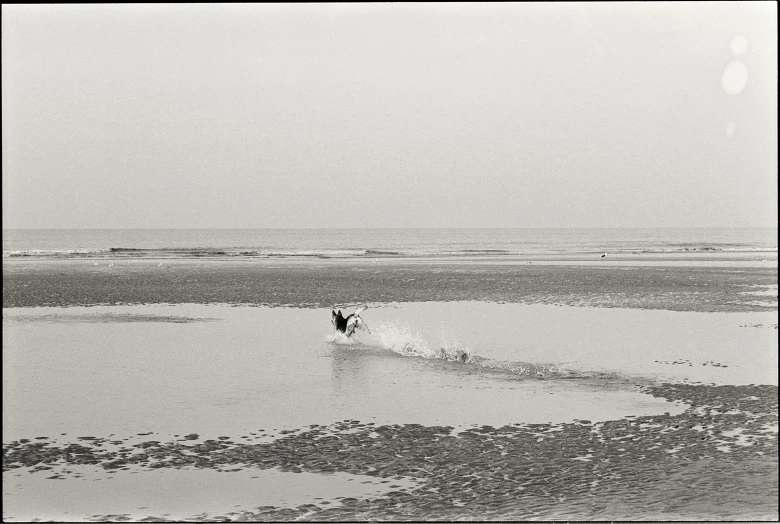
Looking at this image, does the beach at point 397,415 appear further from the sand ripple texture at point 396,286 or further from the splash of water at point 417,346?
the sand ripple texture at point 396,286

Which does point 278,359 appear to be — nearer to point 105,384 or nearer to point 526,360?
point 105,384

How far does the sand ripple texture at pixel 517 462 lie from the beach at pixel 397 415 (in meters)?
0.03

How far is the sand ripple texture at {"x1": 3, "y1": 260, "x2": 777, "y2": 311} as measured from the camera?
28.5 meters

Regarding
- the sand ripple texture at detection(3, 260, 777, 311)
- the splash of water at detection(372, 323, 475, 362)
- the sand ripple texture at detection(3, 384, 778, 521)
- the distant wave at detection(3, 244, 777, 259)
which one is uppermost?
the distant wave at detection(3, 244, 777, 259)

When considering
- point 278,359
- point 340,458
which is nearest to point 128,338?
point 278,359

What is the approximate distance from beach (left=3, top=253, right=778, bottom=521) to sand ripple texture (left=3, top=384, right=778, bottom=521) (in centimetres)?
3

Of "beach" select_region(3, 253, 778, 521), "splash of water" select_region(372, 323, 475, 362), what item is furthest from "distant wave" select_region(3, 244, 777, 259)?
"splash of water" select_region(372, 323, 475, 362)

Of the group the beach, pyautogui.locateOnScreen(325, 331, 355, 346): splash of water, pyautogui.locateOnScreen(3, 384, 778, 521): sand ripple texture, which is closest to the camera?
pyautogui.locateOnScreen(3, 384, 778, 521): sand ripple texture

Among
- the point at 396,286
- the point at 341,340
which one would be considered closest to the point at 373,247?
the point at 396,286

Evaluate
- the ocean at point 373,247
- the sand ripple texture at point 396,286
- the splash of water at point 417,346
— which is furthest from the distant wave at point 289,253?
the splash of water at point 417,346

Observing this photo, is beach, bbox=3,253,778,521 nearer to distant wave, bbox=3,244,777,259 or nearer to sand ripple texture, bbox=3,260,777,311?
sand ripple texture, bbox=3,260,777,311

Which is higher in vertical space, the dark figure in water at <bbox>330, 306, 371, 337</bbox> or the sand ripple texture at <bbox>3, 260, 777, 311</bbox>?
the sand ripple texture at <bbox>3, 260, 777, 311</bbox>

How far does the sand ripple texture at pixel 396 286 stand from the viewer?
1121 inches

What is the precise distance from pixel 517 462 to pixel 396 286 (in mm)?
26381
